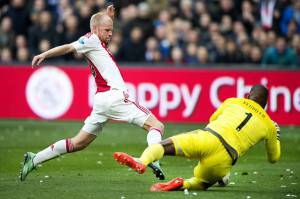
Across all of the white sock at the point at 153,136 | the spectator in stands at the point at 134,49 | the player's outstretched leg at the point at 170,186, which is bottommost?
the player's outstretched leg at the point at 170,186

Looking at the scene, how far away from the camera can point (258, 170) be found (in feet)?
45.1

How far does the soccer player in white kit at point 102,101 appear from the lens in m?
11.8

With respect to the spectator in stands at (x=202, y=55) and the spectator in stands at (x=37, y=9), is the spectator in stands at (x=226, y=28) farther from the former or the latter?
the spectator in stands at (x=37, y=9)

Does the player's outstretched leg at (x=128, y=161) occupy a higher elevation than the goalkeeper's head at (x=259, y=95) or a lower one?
lower

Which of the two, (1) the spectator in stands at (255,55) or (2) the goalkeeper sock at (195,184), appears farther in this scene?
(1) the spectator in stands at (255,55)

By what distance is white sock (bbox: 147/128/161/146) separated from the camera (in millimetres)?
11445

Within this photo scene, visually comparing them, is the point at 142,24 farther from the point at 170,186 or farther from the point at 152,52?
the point at 170,186

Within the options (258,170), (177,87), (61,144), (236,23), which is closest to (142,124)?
(61,144)

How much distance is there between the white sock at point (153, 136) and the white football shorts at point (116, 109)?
240 mm

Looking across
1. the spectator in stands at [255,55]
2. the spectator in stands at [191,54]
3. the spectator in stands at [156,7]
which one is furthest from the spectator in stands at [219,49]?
the spectator in stands at [156,7]

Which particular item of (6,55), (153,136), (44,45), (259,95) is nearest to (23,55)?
(6,55)

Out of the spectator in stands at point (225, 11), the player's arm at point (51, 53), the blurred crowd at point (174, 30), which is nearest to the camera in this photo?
the player's arm at point (51, 53)

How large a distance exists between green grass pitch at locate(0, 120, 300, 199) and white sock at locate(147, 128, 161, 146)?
2.04ft

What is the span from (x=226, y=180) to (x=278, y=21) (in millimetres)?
13380
